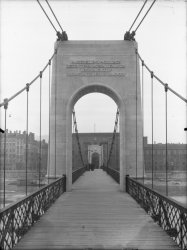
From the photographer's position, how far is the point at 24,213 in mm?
6223

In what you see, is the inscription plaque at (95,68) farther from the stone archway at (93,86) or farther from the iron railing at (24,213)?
the iron railing at (24,213)

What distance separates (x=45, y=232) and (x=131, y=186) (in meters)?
5.42

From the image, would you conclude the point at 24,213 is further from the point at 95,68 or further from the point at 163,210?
the point at 95,68

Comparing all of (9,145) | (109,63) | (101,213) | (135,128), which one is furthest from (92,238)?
(9,145)

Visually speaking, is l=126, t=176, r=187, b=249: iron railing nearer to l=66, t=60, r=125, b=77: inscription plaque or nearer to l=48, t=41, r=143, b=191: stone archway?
l=48, t=41, r=143, b=191: stone archway

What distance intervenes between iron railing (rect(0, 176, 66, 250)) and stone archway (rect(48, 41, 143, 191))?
1.67 metres

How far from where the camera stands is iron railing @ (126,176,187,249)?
5024 millimetres

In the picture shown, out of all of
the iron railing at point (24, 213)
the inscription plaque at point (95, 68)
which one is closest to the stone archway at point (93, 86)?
the inscription plaque at point (95, 68)

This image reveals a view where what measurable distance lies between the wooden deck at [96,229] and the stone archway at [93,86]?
342 cm

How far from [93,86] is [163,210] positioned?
7.30 metres

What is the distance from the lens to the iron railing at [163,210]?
5.02 metres

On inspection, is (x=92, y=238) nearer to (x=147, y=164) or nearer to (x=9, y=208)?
(x=9, y=208)

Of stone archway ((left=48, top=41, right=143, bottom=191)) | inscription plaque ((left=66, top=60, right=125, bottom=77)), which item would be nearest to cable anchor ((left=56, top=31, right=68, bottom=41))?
stone archway ((left=48, top=41, right=143, bottom=191))

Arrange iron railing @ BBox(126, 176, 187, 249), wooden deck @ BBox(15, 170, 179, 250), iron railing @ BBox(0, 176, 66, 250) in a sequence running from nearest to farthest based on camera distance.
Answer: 1. iron railing @ BBox(0, 176, 66, 250)
2. iron railing @ BBox(126, 176, 187, 249)
3. wooden deck @ BBox(15, 170, 179, 250)
